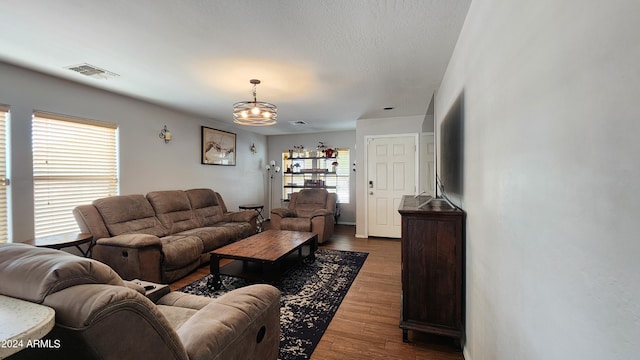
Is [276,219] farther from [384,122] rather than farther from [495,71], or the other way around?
[495,71]

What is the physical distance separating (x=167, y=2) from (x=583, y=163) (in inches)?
85.5

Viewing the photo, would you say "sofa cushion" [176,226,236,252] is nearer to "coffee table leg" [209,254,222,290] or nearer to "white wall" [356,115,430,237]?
"coffee table leg" [209,254,222,290]

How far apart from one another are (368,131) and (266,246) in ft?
10.2

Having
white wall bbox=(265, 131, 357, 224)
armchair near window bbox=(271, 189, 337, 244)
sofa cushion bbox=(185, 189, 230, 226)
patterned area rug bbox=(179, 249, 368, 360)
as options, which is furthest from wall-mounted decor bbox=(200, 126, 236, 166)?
patterned area rug bbox=(179, 249, 368, 360)

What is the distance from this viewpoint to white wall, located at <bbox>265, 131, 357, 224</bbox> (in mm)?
6676

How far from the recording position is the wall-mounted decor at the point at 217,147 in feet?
16.9

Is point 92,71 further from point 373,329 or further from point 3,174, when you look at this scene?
point 373,329

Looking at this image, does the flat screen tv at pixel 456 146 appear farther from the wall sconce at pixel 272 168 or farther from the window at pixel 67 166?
the wall sconce at pixel 272 168

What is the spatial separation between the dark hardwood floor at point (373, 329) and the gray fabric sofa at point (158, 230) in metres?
0.30

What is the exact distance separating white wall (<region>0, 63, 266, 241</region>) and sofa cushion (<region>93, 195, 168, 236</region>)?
0.36 metres

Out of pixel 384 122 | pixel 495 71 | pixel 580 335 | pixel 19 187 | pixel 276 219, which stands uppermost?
pixel 384 122

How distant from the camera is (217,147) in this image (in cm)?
549

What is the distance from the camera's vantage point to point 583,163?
0.62 meters

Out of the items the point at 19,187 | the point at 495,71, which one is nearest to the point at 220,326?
the point at 495,71
